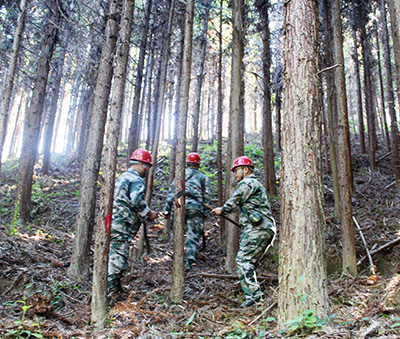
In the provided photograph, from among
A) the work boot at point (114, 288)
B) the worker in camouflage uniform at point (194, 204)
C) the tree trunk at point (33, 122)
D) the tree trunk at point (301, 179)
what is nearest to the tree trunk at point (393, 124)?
the worker in camouflage uniform at point (194, 204)

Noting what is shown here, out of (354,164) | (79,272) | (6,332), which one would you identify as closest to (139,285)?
(79,272)

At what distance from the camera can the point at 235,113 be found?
19.9 feet

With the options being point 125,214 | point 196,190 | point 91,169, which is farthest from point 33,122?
point 125,214

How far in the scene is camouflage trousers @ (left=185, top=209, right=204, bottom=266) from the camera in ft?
21.7

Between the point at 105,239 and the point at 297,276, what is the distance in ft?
7.90

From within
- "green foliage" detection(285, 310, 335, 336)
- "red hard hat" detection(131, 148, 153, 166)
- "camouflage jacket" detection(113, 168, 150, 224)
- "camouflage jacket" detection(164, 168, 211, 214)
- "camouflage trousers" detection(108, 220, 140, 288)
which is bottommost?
"green foliage" detection(285, 310, 335, 336)

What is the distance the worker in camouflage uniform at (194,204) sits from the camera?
22.0ft

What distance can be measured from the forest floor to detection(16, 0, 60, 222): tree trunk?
131 centimetres

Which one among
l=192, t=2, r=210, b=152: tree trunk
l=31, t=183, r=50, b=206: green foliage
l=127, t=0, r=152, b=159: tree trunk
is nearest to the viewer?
l=127, t=0, r=152, b=159: tree trunk

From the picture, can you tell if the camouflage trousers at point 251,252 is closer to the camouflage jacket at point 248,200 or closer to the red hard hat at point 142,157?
the camouflage jacket at point 248,200

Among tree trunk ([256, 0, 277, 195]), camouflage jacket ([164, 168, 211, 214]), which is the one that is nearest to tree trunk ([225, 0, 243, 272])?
camouflage jacket ([164, 168, 211, 214])

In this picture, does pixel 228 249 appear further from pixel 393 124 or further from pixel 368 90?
pixel 368 90

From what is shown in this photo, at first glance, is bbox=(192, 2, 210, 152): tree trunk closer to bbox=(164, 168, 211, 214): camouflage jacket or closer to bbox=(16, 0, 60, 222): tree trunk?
bbox=(164, 168, 211, 214): camouflage jacket

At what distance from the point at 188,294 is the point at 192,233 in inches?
82.5
